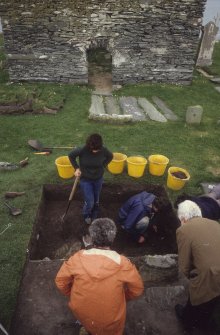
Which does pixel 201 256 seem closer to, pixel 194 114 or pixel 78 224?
pixel 78 224

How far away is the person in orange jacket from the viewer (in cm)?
303

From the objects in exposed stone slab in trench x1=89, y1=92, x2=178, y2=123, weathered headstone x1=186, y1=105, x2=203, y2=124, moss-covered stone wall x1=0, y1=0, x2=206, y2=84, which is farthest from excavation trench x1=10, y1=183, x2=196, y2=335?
moss-covered stone wall x1=0, y1=0, x2=206, y2=84

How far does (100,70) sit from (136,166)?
29.5 ft

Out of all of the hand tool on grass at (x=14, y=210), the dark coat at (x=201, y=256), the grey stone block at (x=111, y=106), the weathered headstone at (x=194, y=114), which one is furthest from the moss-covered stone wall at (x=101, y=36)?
the dark coat at (x=201, y=256)

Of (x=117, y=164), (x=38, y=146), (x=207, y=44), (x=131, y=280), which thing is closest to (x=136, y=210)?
(x=117, y=164)

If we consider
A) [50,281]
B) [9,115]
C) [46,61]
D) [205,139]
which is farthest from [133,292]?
[46,61]

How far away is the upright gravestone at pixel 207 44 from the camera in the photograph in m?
14.4

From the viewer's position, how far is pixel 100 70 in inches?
578

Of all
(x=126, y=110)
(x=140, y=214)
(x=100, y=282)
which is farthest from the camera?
(x=126, y=110)

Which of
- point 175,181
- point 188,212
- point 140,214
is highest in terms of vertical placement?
point 188,212

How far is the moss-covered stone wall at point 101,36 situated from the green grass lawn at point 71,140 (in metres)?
0.66

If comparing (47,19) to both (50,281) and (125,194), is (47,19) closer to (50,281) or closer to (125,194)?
(125,194)

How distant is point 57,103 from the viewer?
35.3 ft

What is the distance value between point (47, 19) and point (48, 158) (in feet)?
21.2
